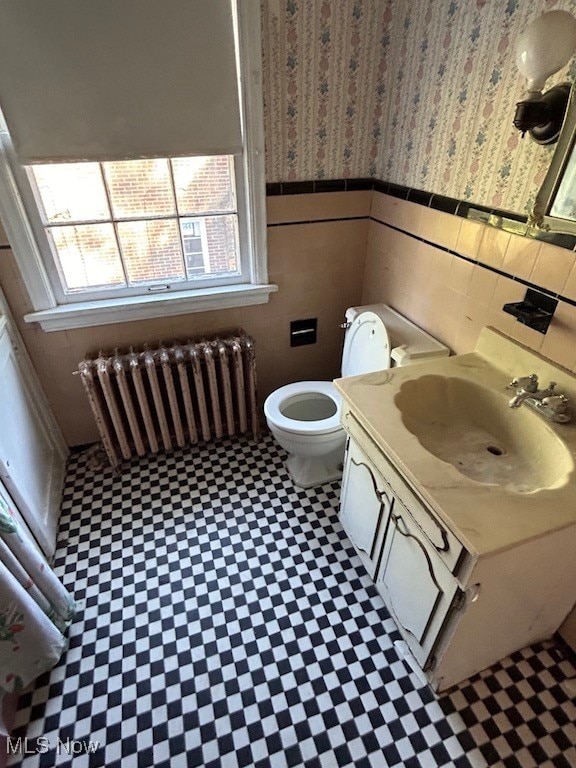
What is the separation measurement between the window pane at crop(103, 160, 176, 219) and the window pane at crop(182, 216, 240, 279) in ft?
0.42

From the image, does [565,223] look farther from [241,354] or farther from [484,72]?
[241,354]

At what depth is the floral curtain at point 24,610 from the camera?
3.72 ft

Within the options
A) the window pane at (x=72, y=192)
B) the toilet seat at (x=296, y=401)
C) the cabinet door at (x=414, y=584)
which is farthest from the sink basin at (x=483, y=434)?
the window pane at (x=72, y=192)

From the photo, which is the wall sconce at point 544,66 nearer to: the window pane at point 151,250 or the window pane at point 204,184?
the window pane at point 204,184

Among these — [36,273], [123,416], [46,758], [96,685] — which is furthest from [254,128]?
[46,758]

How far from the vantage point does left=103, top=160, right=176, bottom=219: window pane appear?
64.1 inches

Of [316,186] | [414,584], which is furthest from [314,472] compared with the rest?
[316,186]

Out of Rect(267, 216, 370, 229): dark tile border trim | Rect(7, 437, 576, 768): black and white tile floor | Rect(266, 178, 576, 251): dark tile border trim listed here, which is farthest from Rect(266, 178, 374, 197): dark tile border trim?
Rect(7, 437, 576, 768): black and white tile floor

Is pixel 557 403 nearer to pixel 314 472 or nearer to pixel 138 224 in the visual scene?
pixel 314 472

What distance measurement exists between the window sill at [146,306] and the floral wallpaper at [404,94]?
1.74 feet

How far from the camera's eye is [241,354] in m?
1.95

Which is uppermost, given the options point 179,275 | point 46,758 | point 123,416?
point 179,275

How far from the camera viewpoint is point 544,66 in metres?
0.96

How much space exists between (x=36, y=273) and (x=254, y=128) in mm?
1037
